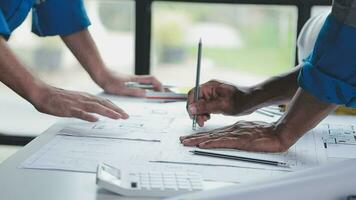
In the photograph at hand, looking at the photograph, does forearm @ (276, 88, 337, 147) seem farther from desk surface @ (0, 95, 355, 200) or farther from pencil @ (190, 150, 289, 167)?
desk surface @ (0, 95, 355, 200)

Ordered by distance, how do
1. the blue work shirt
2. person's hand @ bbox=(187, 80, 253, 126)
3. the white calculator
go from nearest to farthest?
the white calculator → person's hand @ bbox=(187, 80, 253, 126) → the blue work shirt

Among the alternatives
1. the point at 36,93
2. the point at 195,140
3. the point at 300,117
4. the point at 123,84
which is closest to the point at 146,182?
the point at 195,140

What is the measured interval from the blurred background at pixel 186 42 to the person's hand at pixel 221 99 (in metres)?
0.61

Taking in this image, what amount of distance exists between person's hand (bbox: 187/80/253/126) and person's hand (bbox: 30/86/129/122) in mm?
210

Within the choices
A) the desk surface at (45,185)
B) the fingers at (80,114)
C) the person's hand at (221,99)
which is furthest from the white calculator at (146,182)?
the person's hand at (221,99)

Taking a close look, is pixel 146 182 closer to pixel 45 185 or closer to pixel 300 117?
pixel 45 185

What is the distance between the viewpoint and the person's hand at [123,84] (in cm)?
171

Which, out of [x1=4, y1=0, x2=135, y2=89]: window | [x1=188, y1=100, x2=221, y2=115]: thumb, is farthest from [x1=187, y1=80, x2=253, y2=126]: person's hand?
[x1=4, y1=0, x2=135, y2=89]: window

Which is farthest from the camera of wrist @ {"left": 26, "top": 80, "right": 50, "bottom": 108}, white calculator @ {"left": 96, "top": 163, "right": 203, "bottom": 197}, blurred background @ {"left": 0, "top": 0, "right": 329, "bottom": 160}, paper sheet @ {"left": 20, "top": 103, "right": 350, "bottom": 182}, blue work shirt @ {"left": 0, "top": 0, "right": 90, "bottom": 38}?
blurred background @ {"left": 0, "top": 0, "right": 329, "bottom": 160}

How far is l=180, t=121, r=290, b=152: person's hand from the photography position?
1142mm

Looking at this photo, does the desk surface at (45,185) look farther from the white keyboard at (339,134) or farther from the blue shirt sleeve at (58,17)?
the blue shirt sleeve at (58,17)

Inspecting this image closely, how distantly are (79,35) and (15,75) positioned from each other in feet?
1.49

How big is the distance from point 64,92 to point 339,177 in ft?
2.49

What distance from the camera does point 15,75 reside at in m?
1.33
